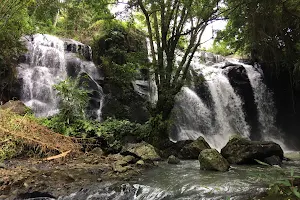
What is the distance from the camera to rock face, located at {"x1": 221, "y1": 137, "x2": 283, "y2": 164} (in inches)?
284

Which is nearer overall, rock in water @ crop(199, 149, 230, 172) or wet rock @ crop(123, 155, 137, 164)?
rock in water @ crop(199, 149, 230, 172)

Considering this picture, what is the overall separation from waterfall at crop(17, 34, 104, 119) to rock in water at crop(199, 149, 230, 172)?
262 inches

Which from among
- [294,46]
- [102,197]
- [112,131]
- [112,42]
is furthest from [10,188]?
[294,46]

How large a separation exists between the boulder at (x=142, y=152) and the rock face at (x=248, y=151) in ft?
6.95

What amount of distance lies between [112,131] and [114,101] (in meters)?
3.87

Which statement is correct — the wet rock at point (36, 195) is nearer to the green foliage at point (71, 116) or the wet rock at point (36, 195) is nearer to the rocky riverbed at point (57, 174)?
the rocky riverbed at point (57, 174)

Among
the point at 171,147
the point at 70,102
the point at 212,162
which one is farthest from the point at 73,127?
the point at 212,162

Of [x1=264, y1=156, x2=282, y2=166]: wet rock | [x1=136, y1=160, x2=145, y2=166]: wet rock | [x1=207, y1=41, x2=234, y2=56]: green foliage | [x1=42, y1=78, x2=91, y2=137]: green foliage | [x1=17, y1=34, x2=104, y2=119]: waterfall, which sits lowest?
[x1=264, y1=156, x2=282, y2=166]: wet rock

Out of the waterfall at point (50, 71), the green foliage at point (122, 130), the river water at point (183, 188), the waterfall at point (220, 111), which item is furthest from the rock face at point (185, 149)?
the waterfall at point (50, 71)

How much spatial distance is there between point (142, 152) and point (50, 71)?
22.8 ft

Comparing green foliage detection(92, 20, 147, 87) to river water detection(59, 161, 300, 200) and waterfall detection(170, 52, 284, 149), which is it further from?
river water detection(59, 161, 300, 200)

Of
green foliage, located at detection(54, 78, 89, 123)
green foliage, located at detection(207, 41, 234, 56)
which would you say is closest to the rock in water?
green foliage, located at detection(54, 78, 89, 123)

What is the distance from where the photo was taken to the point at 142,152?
297 inches

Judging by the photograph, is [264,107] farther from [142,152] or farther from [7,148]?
[7,148]
